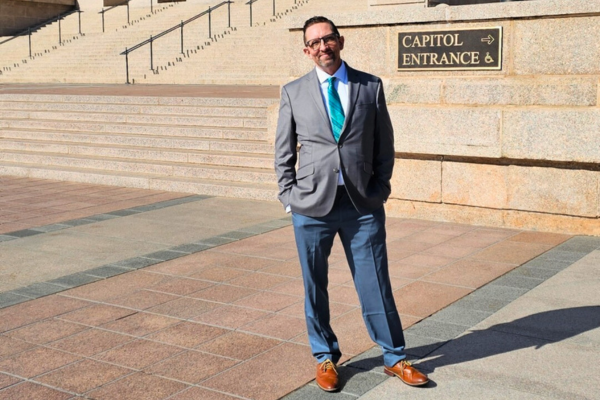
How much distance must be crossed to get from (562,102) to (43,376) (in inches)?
215

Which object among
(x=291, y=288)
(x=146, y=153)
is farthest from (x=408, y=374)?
(x=146, y=153)

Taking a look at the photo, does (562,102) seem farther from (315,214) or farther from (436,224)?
(315,214)

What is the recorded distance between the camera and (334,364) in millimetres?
4469

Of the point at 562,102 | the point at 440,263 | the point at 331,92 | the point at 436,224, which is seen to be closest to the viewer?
the point at 331,92

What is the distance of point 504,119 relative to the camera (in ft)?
27.1

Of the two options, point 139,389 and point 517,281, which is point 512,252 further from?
point 139,389

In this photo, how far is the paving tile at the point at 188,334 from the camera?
17.1ft

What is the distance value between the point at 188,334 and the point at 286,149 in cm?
166

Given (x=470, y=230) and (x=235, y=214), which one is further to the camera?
(x=235, y=214)

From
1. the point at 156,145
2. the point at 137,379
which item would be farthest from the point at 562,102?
the point at 156,145

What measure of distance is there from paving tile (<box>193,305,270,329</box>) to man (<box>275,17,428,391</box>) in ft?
3.99

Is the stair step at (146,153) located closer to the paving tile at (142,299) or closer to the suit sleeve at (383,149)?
the paving tile at (142,299)

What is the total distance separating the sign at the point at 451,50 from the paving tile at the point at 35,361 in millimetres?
5173

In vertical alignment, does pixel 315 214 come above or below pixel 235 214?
above
